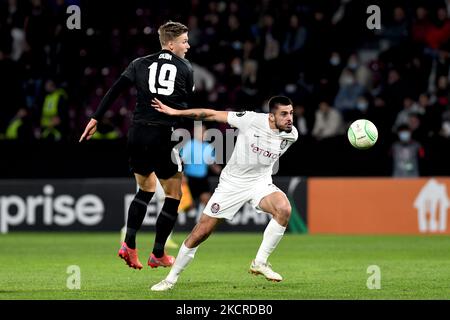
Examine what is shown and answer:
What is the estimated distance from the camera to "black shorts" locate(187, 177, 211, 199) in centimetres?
1738

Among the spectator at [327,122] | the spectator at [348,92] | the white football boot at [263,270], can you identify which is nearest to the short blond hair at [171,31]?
the white football boot at [263,270]

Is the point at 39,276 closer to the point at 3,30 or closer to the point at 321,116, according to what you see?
the point at 321,116

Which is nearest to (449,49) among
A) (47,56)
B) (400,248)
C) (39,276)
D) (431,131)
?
(431,131)

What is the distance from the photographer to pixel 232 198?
369 inches

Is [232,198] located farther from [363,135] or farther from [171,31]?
[171,31]

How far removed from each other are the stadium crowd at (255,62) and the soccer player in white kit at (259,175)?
320 inches

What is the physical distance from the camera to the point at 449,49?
62.2 feet

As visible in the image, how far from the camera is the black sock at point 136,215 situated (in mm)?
9727

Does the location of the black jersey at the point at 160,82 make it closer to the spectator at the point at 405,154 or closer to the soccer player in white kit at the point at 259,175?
the soccer player in white kit at the point at 259,175

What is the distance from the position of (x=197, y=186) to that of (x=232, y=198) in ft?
26.5

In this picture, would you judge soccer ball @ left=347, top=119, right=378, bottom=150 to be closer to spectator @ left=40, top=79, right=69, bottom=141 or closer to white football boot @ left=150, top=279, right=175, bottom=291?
white football boot @ left=150, top=279, right=175, bottom=291

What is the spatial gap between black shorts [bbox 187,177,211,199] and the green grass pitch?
80 centimetres

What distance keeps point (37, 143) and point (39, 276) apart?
7578 millimetres

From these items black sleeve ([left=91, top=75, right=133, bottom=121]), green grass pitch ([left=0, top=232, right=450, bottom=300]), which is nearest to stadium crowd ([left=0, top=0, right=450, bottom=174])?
green grass pitch ([left=0, top=232, right=450, bottom=300])
